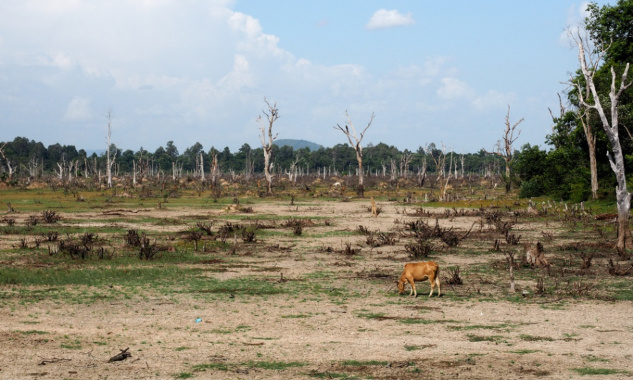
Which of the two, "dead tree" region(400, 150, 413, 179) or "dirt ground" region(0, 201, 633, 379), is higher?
"dead tree" region(400, 150, 413, 179)

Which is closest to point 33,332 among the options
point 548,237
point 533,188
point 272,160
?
point 548,237

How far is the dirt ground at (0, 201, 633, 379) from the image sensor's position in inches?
350

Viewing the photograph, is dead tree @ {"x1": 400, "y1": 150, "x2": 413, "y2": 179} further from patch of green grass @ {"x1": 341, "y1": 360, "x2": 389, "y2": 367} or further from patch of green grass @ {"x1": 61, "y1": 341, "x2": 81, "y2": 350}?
patch of green grass @ {"x1": 341, "y1": 360, "x2": 389, "y2": 367}

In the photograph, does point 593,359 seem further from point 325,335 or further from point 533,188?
point 533,188

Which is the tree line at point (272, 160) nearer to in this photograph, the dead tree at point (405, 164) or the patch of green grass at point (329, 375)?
the dead tree at point (405, 164)

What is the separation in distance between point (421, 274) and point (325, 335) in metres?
3.88

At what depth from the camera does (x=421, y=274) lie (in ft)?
46.4

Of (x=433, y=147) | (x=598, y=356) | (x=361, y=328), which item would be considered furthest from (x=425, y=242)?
(x=433, y=147)

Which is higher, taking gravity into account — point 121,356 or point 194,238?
point 194,238

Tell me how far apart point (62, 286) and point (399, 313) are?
785cm

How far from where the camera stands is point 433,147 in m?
186

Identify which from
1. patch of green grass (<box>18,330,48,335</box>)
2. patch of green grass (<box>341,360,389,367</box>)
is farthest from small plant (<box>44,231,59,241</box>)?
patch of green grass (<box>341,360,389,367</box>)

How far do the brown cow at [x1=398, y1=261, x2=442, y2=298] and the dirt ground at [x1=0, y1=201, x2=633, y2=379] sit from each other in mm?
265

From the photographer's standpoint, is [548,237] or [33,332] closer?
[33,332]
